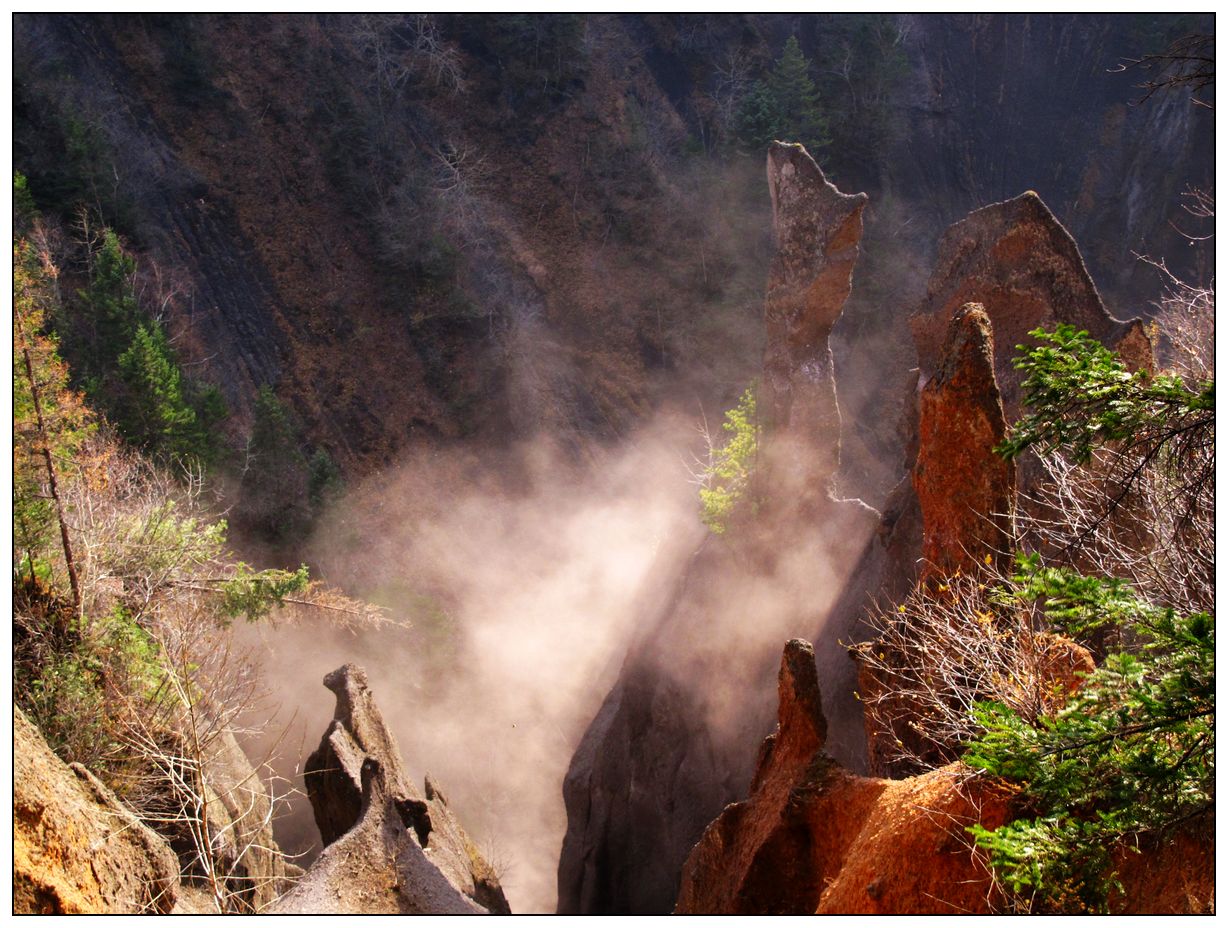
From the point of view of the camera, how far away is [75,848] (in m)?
12.0

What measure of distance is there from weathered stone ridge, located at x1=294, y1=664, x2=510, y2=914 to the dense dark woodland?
0.36 ft

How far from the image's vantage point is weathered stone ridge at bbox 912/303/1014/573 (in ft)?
45.8

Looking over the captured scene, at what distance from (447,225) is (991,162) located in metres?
33.1

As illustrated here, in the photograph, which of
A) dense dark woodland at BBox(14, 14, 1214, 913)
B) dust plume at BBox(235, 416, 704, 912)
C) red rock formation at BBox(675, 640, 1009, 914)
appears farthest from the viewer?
dust plume at BBox(235, 416, 704, 912)

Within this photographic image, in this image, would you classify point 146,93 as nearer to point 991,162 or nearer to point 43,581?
point 43,581

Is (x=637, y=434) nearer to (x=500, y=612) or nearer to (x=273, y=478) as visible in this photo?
(x=500, y=612)

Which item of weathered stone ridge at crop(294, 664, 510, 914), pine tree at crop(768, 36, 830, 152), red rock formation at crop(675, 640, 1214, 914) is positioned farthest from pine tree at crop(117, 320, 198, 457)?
pine tree at crop(768, 36, 830, 152)

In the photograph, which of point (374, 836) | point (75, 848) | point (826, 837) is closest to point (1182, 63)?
point (826, 837)

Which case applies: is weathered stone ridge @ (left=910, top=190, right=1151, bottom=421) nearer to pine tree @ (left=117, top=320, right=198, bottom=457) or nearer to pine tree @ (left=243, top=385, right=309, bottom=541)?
pine tree @ (left=117, top=320, right=198, bottom=457)

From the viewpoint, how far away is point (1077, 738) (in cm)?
784

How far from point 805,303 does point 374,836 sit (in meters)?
15.3

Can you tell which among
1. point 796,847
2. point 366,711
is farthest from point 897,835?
point 366,711

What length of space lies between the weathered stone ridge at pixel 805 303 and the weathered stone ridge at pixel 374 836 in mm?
11909

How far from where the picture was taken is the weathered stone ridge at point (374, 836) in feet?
52.5
